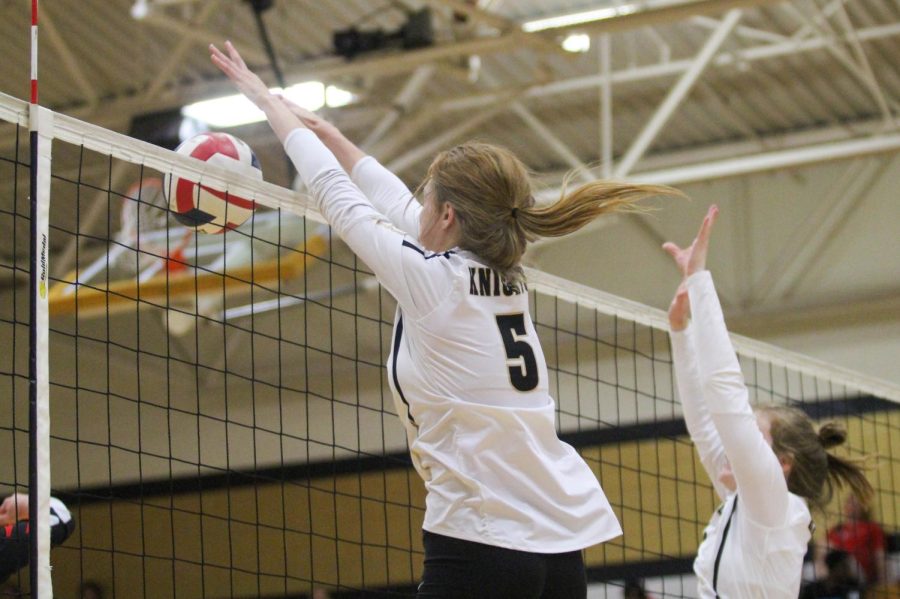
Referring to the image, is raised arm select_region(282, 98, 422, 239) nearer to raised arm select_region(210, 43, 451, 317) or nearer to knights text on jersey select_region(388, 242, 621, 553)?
raised arm select_region(210, 43, 451, 317)

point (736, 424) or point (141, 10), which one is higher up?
point (141, 10)

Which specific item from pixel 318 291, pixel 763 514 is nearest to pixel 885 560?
pixel 763 514

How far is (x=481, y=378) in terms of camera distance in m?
2.86

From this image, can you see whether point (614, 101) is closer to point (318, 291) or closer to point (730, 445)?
point (318, 291)

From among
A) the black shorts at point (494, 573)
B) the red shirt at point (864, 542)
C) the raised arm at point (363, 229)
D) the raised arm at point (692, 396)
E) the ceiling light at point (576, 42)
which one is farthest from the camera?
the ceiling light at point (576, 42)

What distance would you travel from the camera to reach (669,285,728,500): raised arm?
4.38 m

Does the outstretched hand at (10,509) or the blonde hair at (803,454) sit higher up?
the blonde hair at (803,454)

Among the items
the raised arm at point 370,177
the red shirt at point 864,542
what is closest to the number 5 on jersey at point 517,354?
the raised arm at point 370,177

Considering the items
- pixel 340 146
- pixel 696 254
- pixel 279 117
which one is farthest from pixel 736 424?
pixel 279 117

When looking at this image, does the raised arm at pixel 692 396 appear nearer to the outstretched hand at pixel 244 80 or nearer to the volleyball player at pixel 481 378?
the volleyball player at pixel 481 378

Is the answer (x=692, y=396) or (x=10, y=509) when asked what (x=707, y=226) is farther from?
(x=10, y=509)

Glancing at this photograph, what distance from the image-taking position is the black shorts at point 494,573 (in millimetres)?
2725

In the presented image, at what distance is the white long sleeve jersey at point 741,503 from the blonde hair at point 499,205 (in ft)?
3.09

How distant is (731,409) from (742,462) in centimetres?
15
